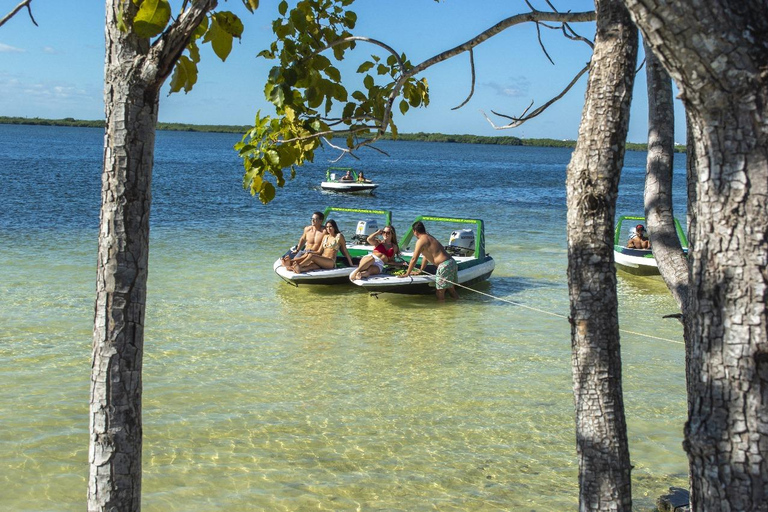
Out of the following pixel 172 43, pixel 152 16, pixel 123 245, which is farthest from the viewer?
pixel 123 245

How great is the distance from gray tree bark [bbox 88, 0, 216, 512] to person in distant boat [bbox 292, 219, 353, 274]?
1091cm

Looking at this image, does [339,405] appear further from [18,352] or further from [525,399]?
[18,352]

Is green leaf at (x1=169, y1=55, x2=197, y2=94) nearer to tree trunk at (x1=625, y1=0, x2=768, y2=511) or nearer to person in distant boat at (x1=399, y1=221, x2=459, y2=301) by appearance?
tree trunk at (x1=625, y1=0, x2=768, y2=511)

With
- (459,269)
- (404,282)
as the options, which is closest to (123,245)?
(404,282)

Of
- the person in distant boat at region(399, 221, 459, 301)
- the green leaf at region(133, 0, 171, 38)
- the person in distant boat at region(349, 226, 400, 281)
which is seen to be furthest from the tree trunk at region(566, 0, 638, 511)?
the person in distant boat at region(349, 226, 400, 281)

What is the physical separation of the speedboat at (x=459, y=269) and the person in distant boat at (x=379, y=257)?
12 centimetres

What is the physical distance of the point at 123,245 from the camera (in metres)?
2.57

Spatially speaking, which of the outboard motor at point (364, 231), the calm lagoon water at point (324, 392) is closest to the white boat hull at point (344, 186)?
the calm lagoon water at point (324, 392)

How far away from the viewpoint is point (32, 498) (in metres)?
5.90

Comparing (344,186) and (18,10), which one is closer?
(18,10)

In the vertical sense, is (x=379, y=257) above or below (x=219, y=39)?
below

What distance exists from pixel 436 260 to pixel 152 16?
36.2 ft

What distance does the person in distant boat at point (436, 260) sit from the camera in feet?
41.9

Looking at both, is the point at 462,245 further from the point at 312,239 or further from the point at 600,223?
the point at 600,223
